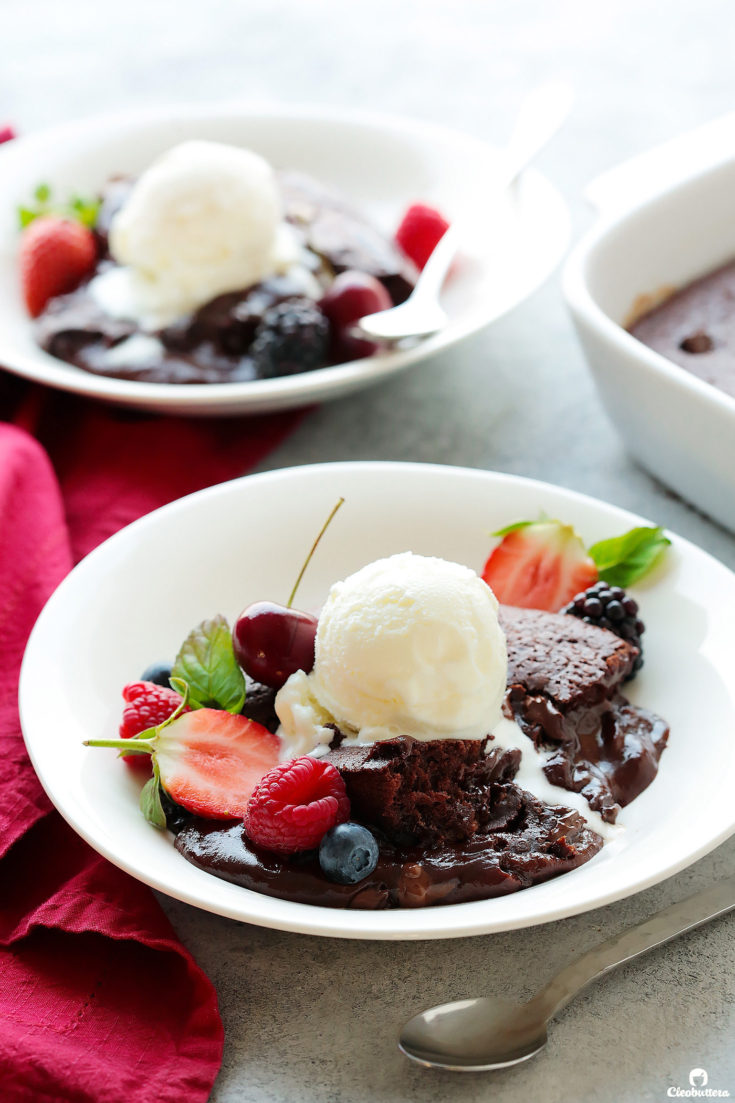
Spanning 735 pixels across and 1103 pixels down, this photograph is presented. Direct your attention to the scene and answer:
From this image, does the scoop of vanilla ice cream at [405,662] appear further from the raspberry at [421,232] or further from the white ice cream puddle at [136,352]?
the raspberry at [421,232]

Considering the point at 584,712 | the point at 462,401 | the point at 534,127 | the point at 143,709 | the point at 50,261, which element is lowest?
the point at 462,401

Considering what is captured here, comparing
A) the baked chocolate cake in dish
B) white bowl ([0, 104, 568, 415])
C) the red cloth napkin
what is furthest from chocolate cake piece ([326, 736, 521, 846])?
white bowl ([0, 104, 568, 415])

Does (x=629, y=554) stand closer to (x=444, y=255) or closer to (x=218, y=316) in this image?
(x=444, y=255)

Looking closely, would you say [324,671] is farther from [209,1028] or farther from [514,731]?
[209,1028]

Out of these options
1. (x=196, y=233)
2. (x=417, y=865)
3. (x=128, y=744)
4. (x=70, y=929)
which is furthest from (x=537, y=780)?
(x=196, y=233)

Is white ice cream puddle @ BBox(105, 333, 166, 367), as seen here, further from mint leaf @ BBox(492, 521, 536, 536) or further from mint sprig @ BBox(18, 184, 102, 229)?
mint leaf @ BBox(492, 521, 536, 536)

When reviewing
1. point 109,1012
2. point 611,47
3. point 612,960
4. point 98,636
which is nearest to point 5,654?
point 98,636
